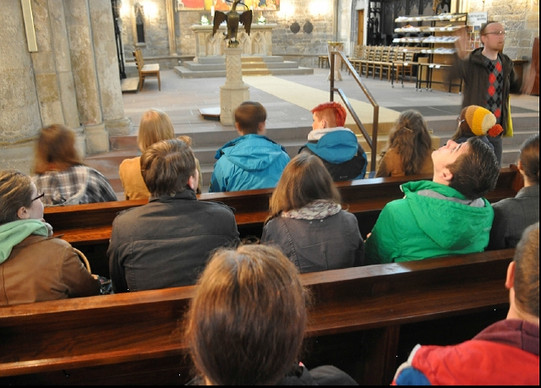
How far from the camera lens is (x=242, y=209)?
9.28 feet

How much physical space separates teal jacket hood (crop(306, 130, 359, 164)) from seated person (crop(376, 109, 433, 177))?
0.25m

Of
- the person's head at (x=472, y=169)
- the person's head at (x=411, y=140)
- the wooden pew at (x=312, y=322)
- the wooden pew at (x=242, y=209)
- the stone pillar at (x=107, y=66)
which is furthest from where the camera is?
the stone pillar at (x=107, y=66)

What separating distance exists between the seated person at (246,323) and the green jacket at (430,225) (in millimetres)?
1055

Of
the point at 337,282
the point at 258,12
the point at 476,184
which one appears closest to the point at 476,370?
the point at 337,282

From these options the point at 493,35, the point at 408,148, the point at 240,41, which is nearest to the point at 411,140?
the point at 408,148

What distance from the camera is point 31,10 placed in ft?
15.0

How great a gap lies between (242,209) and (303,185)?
1.01 metres

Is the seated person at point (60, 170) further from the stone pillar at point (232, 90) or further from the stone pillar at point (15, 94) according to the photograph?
the stone pillar at point (232, 90)

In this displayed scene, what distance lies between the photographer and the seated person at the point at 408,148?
A: 3.04 metres

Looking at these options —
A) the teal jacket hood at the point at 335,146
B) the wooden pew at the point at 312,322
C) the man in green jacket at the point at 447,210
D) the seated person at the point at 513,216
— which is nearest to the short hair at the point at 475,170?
the man in green jacket at the point at 447,210

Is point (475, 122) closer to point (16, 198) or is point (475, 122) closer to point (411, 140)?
point (411, 140)

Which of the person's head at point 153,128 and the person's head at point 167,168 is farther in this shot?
the person's head at point 153,128

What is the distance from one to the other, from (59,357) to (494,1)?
10.4 metres

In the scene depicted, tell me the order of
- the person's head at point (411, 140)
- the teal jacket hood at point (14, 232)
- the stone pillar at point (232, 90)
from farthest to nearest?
1. the stone pillar at point (232, 90)
2. the person's head at point (411, 140)
3. the teal jacket hood at point (14, 232)
